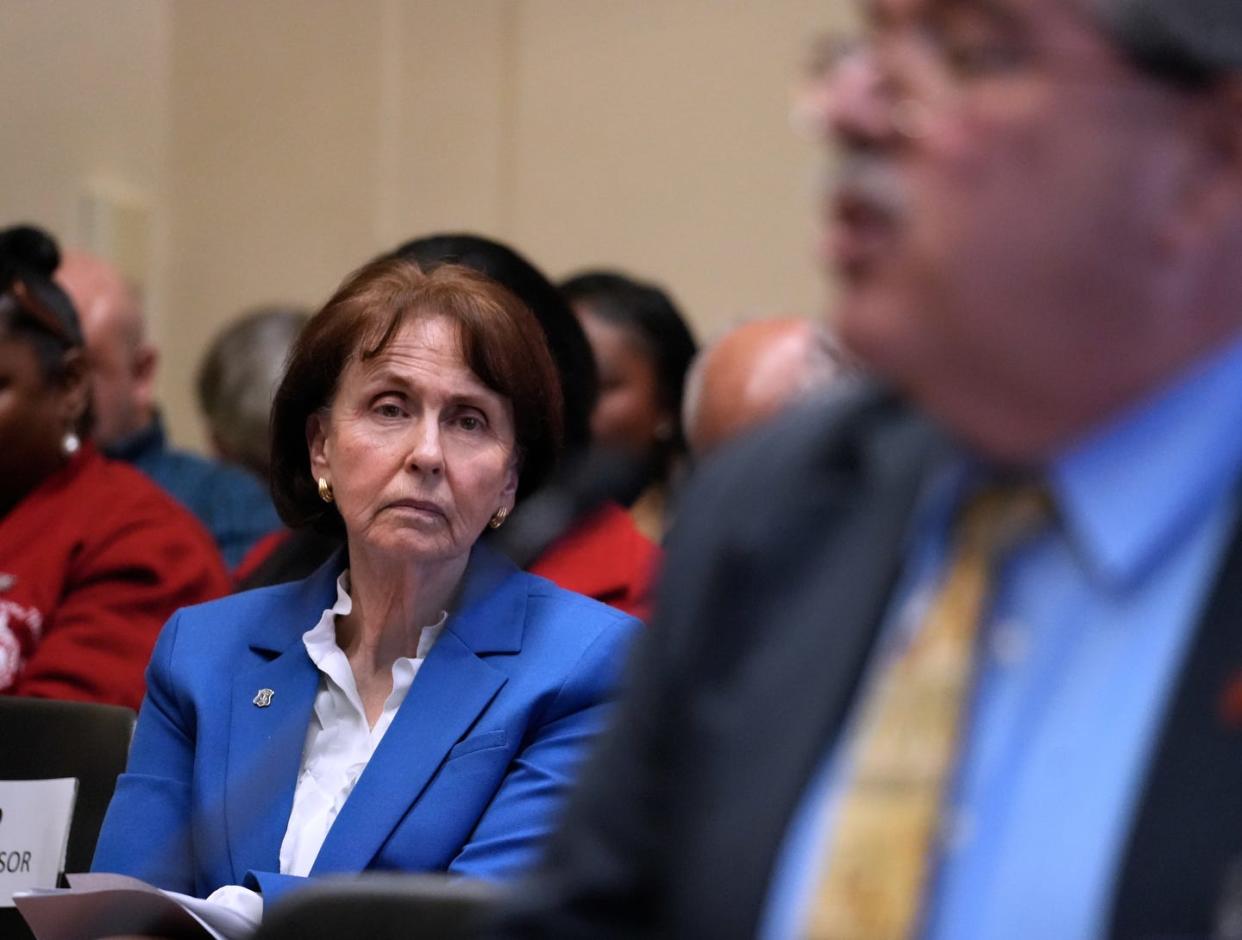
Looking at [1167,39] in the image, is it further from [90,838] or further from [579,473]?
[90,838]

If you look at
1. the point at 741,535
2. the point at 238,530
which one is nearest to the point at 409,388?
the point at 741,535

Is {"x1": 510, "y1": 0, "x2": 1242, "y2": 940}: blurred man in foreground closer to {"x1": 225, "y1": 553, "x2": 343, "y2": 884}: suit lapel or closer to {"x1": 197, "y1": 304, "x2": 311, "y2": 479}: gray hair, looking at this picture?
{"x1": 225, "y1": 553, "x2": 343, "y2": 884}: suit lapel

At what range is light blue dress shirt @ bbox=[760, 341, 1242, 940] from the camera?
952 mm

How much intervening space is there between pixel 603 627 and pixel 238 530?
1876 millimetres

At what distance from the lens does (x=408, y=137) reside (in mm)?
5828

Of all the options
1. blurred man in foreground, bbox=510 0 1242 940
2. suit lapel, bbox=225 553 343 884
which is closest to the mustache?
blurred man in foreground, bbox=510 0 1242 940

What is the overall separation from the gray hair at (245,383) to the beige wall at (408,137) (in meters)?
1.00

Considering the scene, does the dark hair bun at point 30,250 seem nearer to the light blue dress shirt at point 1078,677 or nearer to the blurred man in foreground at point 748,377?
the blurred man in foreground at point 748,377

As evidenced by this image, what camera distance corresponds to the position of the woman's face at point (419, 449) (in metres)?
2.34

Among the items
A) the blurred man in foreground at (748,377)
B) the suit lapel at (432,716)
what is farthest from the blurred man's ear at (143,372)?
the suit lapel at (432,716)

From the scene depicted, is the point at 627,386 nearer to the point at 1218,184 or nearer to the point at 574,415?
the point at 574,415

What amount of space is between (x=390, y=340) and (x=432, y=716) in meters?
0.50

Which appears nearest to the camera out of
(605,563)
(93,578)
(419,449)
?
(419,449)

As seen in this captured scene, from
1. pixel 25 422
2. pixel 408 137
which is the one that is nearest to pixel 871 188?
pixel 25 422
